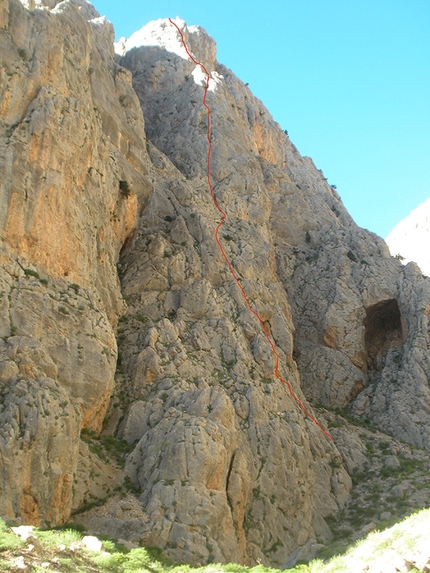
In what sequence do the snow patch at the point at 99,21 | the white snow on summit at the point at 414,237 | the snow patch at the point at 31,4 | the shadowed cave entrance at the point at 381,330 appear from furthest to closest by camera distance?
the white snow on summit at the point at 414,237, the snow patch at the point at 99,21, the shadowed cave entrance at the point at 381,330, the snow patch at the point at 31,4

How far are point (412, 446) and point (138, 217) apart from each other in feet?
81.0

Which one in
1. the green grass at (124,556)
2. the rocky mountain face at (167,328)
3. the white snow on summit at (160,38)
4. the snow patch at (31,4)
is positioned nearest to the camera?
the green grass at (124,556)

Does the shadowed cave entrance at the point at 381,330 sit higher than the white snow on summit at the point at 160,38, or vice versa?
the white snow on summit at the point at 160,38

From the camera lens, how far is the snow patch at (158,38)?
73.2 m

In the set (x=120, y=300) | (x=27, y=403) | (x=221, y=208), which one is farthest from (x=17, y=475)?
(x=221, y=208)

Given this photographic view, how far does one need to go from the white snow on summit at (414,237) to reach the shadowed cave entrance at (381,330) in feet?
70.0

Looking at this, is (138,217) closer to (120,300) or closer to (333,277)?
(120,300)

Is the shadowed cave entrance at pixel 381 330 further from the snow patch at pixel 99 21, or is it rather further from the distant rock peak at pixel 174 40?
the snow patch at pixel 99 21

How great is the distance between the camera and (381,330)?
5694 cm

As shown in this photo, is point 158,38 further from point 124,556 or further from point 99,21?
point 124,556

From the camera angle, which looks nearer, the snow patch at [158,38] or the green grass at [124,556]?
the green grass at [124,556]

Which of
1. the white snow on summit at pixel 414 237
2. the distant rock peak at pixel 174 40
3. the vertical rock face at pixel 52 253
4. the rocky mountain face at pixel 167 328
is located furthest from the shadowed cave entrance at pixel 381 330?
the distant rock peak at pixel 174 40

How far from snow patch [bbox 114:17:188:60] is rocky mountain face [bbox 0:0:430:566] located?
12992mm

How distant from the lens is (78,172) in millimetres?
37531
